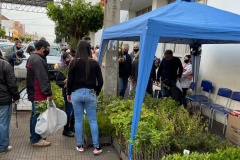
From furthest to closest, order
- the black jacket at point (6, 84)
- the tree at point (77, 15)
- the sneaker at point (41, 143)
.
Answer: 1. the tree at point (77, 15)
2. the sneaker at point (41, 143)
3. the black jacket at point (6, 84)

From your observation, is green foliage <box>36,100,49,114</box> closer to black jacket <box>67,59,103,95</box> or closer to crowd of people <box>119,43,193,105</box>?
Answer: black jacket <box>67,59,103,95</box>

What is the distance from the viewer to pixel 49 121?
11.8 feet

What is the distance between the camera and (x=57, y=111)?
3.78 meters

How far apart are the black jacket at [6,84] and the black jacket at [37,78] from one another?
0.88ft

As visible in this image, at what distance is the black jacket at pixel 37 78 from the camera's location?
3.44m

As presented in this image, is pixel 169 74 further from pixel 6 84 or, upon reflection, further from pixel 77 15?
pixel 77 15

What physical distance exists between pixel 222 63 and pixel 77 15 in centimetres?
1006

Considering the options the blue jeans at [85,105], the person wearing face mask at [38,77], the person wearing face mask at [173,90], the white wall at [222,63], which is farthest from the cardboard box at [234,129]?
the person wearing face mask at [38,77]

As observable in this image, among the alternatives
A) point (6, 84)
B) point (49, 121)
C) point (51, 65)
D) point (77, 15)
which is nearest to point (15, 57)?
point (51, 65)

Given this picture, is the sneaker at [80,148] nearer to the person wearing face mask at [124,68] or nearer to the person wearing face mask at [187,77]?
the person wearing face mask at [124,68]

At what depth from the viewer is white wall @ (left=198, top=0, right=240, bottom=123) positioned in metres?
5.21

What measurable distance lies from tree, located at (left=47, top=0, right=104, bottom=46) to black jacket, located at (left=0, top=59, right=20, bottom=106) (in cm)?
1060

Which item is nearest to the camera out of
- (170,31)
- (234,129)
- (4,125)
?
(170,31)

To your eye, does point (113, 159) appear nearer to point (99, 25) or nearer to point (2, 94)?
point (2, 94)
